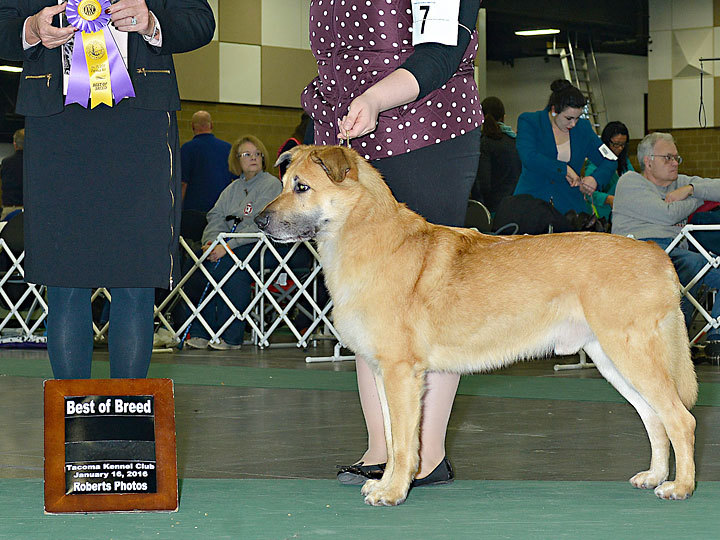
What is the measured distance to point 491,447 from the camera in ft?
11.1

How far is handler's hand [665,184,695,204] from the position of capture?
6184 millimetres

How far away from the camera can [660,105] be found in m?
15.5

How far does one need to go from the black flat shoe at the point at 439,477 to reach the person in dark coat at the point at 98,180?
Result: 0.78 metres

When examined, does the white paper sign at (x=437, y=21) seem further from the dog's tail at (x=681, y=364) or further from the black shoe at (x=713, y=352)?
the black shoe at (x=713, y=352)

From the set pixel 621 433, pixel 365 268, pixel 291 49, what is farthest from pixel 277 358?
pixel 291 49

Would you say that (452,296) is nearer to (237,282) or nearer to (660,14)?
(237,282)

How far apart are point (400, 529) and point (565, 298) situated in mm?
707

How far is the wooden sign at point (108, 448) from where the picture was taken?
2.26 m

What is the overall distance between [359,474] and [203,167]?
614 cm

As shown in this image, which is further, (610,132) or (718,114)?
(718,114)

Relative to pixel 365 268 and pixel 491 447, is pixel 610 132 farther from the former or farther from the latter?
pixel 365 268

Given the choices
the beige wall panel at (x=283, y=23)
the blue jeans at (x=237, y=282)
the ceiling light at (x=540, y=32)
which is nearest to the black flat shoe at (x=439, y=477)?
the blue jeans at (x=237, y=282)

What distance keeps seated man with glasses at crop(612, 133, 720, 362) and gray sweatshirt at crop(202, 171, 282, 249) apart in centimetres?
246

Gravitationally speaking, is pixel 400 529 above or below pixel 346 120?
below
